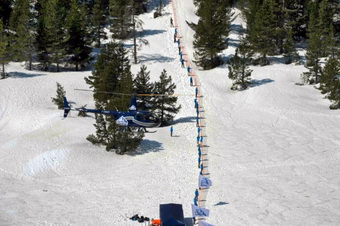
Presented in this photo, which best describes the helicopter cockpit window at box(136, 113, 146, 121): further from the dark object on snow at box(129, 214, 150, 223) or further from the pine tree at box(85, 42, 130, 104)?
the pine tree at box(85, 42, 130, 104)

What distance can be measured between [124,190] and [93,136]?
8895 millimetres

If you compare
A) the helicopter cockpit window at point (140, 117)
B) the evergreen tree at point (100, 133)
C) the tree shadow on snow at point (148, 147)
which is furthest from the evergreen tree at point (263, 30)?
the helicopter cockpit window at point (140, 117)

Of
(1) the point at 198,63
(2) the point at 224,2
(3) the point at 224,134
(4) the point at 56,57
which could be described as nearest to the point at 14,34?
(4) the point at 56,57

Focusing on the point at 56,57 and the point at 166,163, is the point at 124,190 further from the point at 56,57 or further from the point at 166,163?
the point at 56,57

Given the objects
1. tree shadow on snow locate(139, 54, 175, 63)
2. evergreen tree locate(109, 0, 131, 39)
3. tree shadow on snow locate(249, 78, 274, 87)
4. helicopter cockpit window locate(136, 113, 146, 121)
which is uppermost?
evergreen tree locate(109, 0, 131, 39)

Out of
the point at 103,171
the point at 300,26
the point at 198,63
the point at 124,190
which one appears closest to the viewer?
the point at 124,190

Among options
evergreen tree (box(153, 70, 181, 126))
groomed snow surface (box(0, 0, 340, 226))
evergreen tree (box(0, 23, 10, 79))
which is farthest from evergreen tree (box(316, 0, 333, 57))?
evergreen tree (box(0, 23, 10, 79))

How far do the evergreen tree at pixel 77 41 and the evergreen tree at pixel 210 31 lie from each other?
1544cm

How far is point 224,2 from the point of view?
65062 mm

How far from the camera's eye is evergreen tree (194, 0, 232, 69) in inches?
2343

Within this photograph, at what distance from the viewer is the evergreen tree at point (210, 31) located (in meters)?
59.5

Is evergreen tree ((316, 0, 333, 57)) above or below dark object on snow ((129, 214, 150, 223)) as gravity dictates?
above

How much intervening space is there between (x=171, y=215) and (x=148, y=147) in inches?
611

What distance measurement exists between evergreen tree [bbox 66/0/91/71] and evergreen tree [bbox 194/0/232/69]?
15442mm
